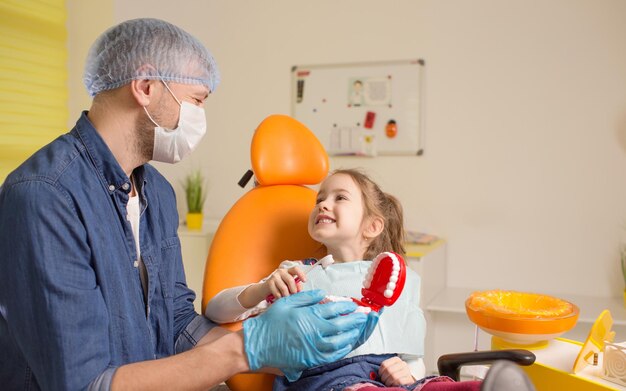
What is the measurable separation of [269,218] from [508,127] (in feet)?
6.22

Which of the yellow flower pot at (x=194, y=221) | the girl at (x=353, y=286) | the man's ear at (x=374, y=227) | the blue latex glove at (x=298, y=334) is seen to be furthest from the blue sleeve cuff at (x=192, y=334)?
the yellow flower pot at (x=194, y=221)

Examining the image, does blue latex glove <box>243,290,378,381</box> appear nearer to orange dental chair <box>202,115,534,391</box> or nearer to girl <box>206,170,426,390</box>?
girl <box>206,170,426,390</box>

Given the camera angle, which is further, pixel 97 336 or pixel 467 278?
pixel 467 278

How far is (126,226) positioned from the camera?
1.32 metres

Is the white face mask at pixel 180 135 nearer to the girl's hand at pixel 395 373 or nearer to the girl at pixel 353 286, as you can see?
the girl at pixel 353 286

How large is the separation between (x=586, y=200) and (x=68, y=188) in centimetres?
265

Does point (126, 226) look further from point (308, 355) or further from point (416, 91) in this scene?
point (416, 91)

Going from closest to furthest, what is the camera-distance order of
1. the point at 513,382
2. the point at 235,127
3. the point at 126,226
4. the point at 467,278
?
the point at 513,382
the point at 126,226
the point at 467,278
the point at 235,127

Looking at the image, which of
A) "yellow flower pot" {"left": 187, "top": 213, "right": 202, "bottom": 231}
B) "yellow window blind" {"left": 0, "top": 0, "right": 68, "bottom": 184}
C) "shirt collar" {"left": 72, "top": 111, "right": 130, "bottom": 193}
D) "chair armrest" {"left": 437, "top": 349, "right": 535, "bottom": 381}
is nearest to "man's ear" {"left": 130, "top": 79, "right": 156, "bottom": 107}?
"shirt collar" {"left": 72, "top": 111, "right": 130, "bottom": 193}

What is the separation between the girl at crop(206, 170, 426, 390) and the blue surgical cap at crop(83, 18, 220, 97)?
52 centimetres

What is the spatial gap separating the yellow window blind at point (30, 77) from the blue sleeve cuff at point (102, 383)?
2349 millimetres

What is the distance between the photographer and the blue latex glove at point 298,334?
1154 mm

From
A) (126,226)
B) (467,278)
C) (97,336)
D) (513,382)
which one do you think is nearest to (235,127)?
(467,278)

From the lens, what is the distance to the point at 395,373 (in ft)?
4.60
